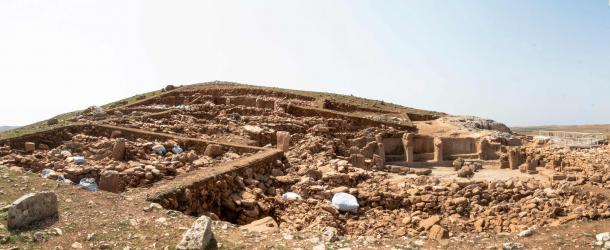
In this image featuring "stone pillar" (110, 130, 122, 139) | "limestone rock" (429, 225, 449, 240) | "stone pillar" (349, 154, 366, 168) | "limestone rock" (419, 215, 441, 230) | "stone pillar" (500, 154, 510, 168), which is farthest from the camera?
"stone pillar" (500, 154, 510, 168)

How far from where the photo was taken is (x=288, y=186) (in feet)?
33.4

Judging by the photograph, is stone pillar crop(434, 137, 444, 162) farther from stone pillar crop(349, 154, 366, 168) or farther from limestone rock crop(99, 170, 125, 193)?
limestone rock crop(99, 170, 125, 193)

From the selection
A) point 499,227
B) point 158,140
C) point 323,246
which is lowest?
point 499,227

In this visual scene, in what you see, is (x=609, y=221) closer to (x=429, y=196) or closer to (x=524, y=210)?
(x=524, y=210)

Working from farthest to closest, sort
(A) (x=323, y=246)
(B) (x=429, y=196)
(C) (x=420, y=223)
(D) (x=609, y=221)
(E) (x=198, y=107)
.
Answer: (E) (x=198, y=107)
(B) (x=429, y=196)
(C) (x=420, y=223)
(D) (x=609, y=221)
(A) (x=323, y=246)

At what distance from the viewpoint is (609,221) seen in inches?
235

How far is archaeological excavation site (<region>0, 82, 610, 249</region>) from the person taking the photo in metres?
5.44

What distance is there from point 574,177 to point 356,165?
5472 mm

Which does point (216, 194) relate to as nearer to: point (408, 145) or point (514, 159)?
point (408, 145)

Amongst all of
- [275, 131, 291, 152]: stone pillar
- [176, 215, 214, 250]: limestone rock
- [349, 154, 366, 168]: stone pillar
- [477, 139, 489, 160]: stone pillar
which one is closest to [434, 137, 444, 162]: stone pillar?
[477, 139, 489, 160]: stone pillar

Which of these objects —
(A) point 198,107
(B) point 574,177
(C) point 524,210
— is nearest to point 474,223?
(C) point 524,210

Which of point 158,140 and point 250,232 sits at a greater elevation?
point 158,140

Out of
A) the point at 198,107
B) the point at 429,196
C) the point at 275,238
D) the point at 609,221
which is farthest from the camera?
the point at 198,107

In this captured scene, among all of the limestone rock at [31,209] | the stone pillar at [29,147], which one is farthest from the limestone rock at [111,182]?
the stone pillar at [29,147]
